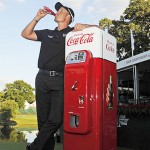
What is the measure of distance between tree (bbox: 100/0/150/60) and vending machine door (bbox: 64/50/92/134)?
23969 millimetres

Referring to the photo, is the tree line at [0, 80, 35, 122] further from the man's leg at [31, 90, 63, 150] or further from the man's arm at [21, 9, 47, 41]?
the man's leg at [31, 90, 63, 150]

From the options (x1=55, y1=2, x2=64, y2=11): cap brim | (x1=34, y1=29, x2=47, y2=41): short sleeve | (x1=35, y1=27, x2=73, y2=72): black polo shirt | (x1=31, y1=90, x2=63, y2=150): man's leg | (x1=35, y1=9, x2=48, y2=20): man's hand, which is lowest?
(x1=31, y1=90, x2=63, y2=150): man's leg

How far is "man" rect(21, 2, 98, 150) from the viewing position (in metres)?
3.12

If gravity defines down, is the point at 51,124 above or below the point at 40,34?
below

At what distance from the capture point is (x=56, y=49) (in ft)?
10.8

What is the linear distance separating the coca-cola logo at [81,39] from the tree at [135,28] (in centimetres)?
2379

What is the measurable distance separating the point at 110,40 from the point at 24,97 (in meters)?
24.9

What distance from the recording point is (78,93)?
2988 mm

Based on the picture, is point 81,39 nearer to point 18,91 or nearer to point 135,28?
point 135,28

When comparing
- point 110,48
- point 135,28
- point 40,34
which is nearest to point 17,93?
point 135,28

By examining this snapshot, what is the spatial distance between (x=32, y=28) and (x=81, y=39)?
62 cm

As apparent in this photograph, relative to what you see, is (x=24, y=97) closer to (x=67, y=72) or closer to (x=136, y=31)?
(x=136, y=31)

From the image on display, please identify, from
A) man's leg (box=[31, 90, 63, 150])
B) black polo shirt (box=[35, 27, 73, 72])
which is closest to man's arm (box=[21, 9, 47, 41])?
black polo shirt (box=[35, 27, 73, 72])

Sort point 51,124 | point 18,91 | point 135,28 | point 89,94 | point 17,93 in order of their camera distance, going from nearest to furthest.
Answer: point 89,94 < point 51,124 < point 135,28 < point 17,93 < point 18,91
